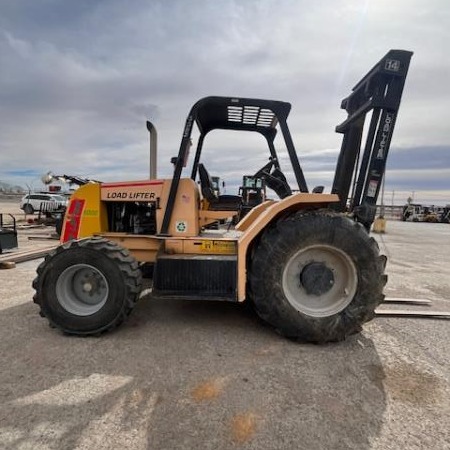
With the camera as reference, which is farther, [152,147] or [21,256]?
[21,256]

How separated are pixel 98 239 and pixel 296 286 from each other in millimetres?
2298

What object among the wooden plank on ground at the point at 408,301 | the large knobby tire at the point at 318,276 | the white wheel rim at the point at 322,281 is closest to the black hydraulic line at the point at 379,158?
the large knobby tire at the point at 318,276

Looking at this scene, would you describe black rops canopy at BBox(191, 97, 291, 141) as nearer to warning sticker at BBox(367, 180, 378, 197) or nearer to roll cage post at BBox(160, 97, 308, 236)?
roll cage post at BBox(160, 97, 308, 236)

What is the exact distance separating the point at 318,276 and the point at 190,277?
140 cm

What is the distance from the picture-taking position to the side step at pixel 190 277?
4.03 meters

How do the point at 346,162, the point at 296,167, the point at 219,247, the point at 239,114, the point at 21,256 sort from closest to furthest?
the point at 219,247, the point at 296,167, the point at 239,114, the point at 346,162, the point at 21,256

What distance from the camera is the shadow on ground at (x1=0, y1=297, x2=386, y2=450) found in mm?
2417

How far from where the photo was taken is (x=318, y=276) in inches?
157

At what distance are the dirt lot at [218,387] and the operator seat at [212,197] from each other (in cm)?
146

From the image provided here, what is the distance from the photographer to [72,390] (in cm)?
291

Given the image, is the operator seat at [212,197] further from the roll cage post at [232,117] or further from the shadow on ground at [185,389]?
the shadow on ground at [185,389]

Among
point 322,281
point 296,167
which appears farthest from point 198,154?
point 322,281

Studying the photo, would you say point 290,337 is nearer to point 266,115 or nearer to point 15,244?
point 266,115

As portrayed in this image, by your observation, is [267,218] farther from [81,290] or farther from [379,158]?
[81,290]
